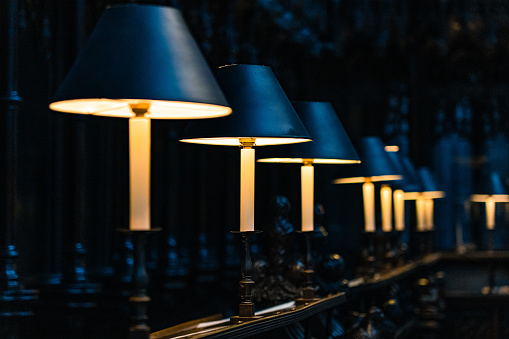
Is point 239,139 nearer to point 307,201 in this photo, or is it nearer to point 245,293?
point 245,293

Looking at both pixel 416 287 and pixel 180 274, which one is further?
pixel 180 274

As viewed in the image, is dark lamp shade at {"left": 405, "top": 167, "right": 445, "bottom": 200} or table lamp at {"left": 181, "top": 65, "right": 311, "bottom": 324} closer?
table lamp at {"left": 181, "top": 65, "right": 311, "bottom": 324}

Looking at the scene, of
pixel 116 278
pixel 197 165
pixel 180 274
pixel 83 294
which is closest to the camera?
pixel 83 294

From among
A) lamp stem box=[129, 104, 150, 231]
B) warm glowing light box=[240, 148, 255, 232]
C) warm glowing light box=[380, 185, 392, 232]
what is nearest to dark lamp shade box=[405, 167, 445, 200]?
warm glowing light box=[380, 185, 392, 232]

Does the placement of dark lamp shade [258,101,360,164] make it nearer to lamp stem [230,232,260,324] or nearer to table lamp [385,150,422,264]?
lamp stem [230,232,260,324]

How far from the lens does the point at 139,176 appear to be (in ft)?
7.77

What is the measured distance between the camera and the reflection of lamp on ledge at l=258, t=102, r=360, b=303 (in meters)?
3.97

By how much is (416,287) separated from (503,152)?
18.5 feet

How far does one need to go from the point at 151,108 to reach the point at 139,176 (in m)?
0.30

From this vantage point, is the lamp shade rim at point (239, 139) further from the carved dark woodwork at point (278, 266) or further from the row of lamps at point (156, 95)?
the carved dark woodwork at point (278, 266)

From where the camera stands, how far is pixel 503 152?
12.4 m

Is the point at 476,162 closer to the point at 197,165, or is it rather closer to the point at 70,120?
the point at 197,165

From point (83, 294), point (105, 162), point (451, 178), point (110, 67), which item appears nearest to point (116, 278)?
point (105, 162)

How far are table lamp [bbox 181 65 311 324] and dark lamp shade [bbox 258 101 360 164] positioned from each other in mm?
681
